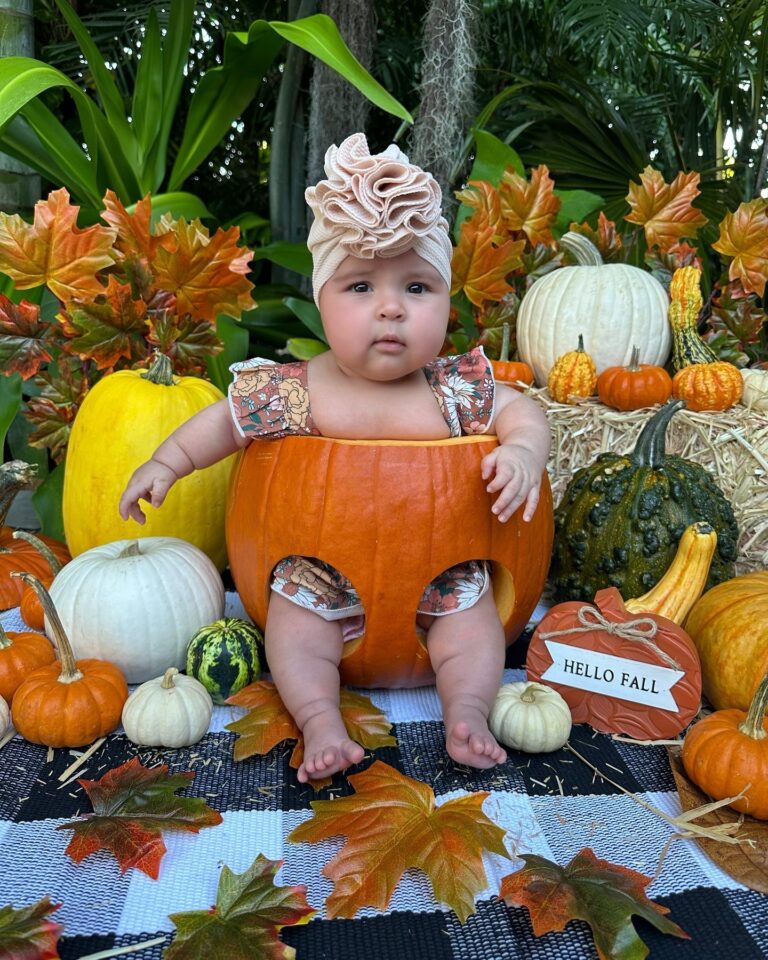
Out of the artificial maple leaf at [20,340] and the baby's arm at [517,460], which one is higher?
the artificial maple leaf at [20,340]

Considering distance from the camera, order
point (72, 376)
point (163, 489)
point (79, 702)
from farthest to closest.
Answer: point (72, 376) → point (163, 489) → point (79, 702)

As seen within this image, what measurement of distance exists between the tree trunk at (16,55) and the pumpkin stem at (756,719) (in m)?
2.40

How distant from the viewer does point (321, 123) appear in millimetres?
3025

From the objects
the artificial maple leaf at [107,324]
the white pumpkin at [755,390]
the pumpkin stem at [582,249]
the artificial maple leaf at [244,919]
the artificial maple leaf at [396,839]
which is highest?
the pumpkin stem at [582,249]

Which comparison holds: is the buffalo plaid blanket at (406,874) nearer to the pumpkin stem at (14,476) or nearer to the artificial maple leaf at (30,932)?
the artificial maple leaf at (30,932)

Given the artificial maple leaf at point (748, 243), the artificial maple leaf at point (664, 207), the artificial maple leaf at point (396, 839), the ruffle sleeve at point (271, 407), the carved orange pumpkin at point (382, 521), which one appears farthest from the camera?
the artificial maple leaf at point (664, 207)

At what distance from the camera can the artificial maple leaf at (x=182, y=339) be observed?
1737mm

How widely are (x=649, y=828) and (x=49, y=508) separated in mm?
1580

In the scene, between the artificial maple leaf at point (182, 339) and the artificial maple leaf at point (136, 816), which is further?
the artificial maple leaf at point (182, 339)

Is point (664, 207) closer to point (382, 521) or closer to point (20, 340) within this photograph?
point (382, 521)

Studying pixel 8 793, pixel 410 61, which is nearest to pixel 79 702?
pixel 8 793

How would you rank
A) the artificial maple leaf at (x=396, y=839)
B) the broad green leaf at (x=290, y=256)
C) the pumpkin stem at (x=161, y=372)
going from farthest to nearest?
the broad green leaf at (x=290, y=256), the pumpkin stem at (x=161, y=372), the artificial maple leaf at (x=396, y=839)

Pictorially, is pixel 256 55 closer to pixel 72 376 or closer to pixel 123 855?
pixel 72 376

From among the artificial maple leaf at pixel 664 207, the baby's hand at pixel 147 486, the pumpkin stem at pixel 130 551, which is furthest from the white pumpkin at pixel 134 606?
the artificial maple leaf at pixel 664 207
